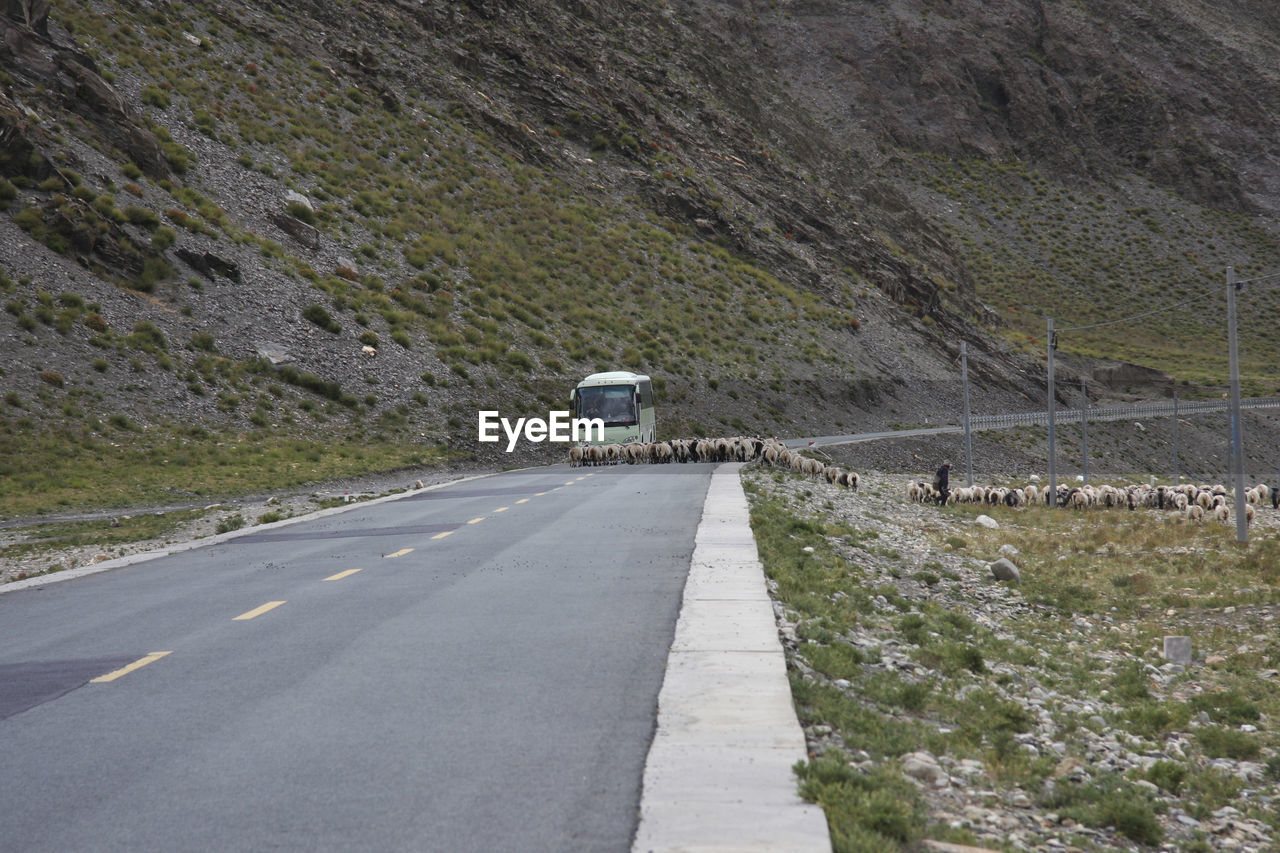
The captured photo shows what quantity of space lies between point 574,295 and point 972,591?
49787mm

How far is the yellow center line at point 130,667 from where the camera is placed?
756cm

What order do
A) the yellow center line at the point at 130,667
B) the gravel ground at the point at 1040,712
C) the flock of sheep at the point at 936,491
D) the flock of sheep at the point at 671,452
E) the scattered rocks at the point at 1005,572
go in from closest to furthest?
the gravel ground at the point at 1040,712 < the yellow center line at the point at 130,667 < the scattered rocks at the point at 1005,572 < the flock of sheep at the point at 936,491 < the flock of sheep at the point at 671,452

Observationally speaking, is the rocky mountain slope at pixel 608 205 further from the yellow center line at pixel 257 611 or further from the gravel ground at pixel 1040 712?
the gravel ground at pixel 1040 712

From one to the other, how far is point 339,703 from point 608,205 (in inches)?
2768

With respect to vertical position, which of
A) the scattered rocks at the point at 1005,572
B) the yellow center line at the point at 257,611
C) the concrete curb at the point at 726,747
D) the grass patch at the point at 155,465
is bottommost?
the scattered rocks at the point at 1005,572

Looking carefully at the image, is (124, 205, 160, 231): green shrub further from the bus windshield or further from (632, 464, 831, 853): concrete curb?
(632, 464, 831, 853): concrete curb

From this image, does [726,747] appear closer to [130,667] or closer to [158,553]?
[130,667]

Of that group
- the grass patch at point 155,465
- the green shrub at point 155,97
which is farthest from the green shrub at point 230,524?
the green shrub at point 155,97

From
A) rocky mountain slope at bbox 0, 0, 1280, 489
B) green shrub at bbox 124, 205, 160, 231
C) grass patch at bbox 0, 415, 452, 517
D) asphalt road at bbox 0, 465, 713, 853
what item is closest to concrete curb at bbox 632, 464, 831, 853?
asphalt road at bbox 0, 465, 713, 853

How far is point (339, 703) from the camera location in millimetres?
6707

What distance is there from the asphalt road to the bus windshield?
28.7m

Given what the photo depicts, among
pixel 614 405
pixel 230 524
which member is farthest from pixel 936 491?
pixel 230 524

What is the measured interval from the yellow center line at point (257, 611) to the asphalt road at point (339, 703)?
49 millimetres

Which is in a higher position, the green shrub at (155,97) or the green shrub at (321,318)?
the green shrub at (155,97)
